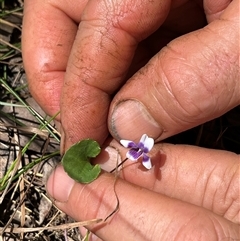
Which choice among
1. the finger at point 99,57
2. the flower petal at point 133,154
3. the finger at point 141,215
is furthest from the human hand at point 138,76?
the finger at point 141,215

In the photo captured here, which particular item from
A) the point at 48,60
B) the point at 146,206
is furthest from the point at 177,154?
the point at 48,60

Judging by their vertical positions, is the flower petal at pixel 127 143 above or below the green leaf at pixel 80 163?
above

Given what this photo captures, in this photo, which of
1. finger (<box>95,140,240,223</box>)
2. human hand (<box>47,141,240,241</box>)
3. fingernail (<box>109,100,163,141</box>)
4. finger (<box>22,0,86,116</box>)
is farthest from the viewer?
finger (<box>22,0,86,116</box>)

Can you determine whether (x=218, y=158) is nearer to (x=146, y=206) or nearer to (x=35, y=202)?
(x=146, y=206)

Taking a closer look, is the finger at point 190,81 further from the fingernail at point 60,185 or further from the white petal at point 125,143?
the fingernail at point 60,185

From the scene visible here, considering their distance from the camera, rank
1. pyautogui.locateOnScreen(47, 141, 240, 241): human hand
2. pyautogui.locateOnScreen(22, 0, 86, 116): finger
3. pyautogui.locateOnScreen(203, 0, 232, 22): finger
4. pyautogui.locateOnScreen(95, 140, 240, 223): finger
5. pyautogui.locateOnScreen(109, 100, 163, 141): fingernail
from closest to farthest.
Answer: pyautogui.locateOnScreen(47, 141, 240, 241): human hand
pyautogui.locateOnScreen(109, 100, 163, 141): fingernail
pyautogui.locateOnScreen(95, 140, 240, 223): finger
pyautogui.locateOnScreen(203, 0, 232, 22): finger
pyautogui.locateOnScreen(22, 0, 86, 116): finger

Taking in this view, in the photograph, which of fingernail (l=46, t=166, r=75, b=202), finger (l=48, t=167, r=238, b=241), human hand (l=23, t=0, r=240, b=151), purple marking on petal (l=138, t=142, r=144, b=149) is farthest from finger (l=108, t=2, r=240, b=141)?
fingernail (l=46, t=166, r=75, b=202)

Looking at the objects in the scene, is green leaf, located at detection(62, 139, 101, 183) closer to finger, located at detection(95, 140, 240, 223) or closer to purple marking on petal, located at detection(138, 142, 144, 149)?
finger, located at detection(95, 140, 240, 223)
